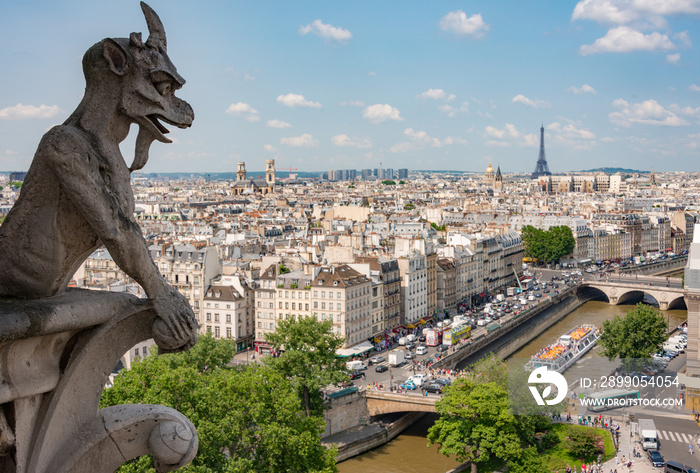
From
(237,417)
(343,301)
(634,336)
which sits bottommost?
(634,336)

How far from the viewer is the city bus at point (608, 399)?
35281 millimetres

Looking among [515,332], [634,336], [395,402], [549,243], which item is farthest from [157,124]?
[549,243]

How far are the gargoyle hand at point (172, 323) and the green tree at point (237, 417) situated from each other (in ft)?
46.3

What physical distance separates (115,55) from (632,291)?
240 ft

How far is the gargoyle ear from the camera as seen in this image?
489 centimetres

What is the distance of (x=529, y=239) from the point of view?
9244 centimetres

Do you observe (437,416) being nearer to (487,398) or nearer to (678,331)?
(487,398)

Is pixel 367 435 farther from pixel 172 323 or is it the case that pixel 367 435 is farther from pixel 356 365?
pixel 172 323

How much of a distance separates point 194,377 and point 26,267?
56.3 ft

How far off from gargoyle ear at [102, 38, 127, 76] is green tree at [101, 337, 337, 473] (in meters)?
15.1

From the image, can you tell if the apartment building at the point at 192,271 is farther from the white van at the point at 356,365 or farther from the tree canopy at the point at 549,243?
the tree canopy at the point at 549,243

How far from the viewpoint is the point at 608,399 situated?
35688 mm

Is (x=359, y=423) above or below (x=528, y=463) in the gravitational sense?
below

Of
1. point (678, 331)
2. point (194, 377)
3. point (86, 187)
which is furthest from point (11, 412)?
point (678, 331)
